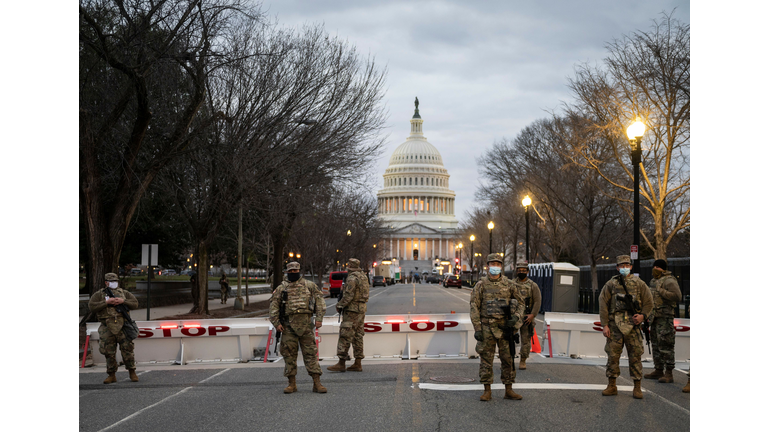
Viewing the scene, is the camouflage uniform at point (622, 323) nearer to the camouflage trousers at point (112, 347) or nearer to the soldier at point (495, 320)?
the soldier at point (495, 320)

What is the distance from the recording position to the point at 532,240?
53719 millimetres

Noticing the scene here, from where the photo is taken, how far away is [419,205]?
172000 mm

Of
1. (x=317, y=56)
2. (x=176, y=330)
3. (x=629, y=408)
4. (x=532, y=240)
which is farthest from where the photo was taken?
(x=532, y=240)

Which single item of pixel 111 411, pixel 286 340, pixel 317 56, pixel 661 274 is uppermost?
pixel 317 56

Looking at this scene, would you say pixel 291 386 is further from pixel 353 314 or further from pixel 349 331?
pixel 353 314

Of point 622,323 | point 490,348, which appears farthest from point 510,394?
point 622,323

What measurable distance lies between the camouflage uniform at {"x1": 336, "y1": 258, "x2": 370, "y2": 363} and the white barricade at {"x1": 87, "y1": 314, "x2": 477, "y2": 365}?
5.27 ft

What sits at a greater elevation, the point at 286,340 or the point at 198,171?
the point at 198,171

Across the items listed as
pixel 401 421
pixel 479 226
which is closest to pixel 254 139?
pixel 401 421

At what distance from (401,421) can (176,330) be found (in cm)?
647

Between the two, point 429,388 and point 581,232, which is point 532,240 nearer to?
point 581,232

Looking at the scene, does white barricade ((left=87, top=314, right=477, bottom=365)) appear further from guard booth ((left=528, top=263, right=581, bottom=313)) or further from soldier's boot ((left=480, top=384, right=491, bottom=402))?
guard booth ((left=528, top=263, right=581, bottom=313))

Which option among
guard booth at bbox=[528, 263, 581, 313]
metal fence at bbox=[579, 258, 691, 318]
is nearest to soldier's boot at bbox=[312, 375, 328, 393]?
metal fence at bbox=[579, 258, 691, 318]

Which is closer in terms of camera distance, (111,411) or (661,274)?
(111,411)
